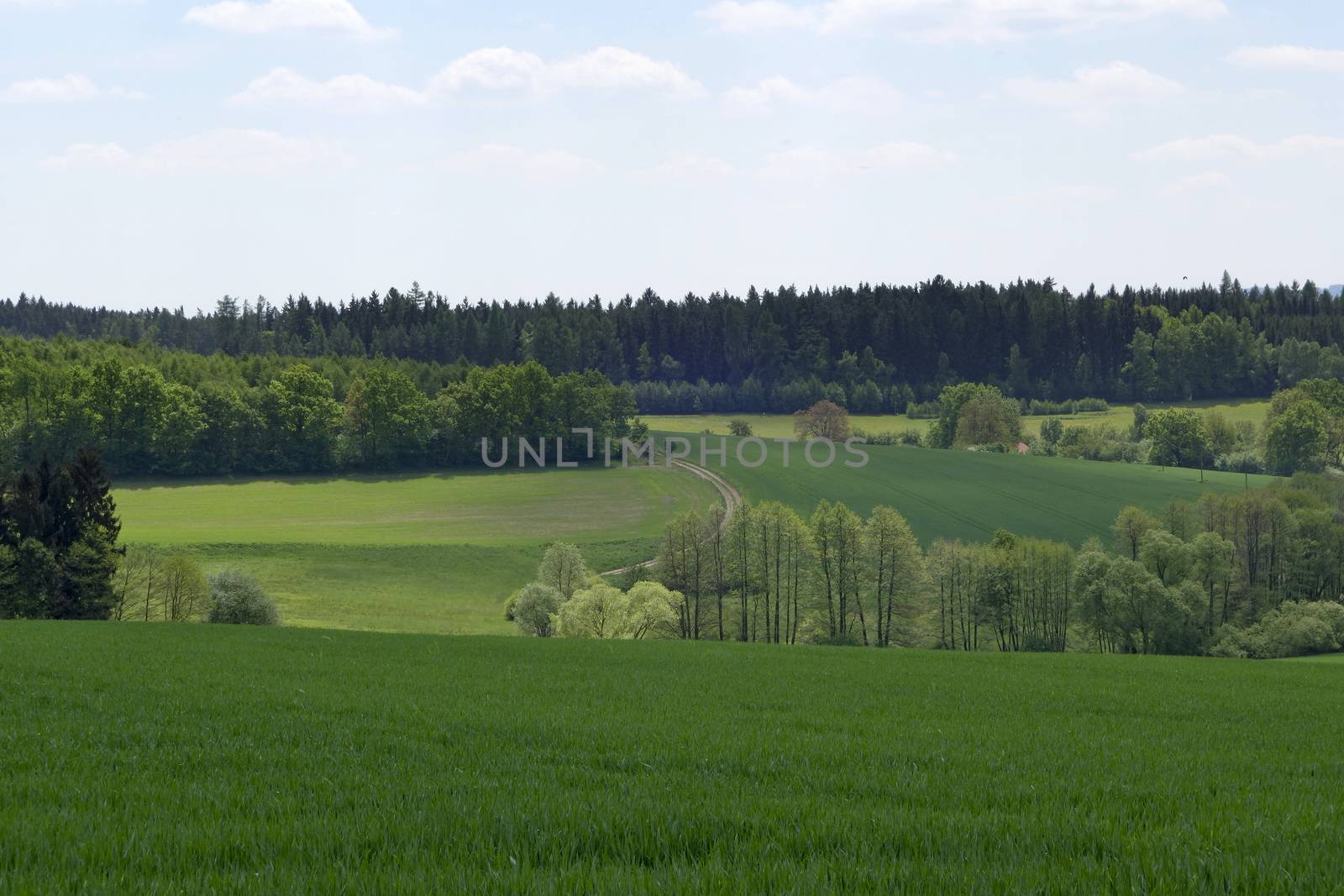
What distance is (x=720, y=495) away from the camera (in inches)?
4680

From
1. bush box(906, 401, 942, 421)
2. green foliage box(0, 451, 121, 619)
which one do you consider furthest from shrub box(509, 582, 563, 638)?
bush box(906, 401, 942, 421)

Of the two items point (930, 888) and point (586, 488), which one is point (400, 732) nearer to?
point (930, 888)

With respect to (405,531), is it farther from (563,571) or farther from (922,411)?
(922,411)

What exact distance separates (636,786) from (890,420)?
180441 mm

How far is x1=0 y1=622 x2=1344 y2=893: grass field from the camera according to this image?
718 cm

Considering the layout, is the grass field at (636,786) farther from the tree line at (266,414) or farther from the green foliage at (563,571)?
the tree line at (266,414)

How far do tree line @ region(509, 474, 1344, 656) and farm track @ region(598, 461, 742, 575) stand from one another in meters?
4.23

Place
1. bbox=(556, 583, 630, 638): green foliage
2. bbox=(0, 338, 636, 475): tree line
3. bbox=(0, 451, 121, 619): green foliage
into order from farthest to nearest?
bbox=(0, 338, 636, 475): tree line, bbox=(556, 583, 630, 638): green foliage, bbox=(0, 451, 121, 619): green foliage

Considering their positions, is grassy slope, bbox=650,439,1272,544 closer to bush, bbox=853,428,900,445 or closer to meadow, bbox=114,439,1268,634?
meadow, bbox=114,439,1268,634

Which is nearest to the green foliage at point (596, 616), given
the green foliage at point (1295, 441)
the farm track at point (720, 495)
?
the farm track at point (720, 495)

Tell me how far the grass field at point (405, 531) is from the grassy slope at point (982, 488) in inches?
456

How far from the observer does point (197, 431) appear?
132m

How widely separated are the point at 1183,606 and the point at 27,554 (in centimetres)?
7632

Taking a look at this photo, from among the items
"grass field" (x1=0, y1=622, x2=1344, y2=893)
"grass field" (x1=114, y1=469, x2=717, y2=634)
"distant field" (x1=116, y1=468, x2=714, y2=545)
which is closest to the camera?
"grass field" (x1=0, y1=622, x2=1344, y2=893)
